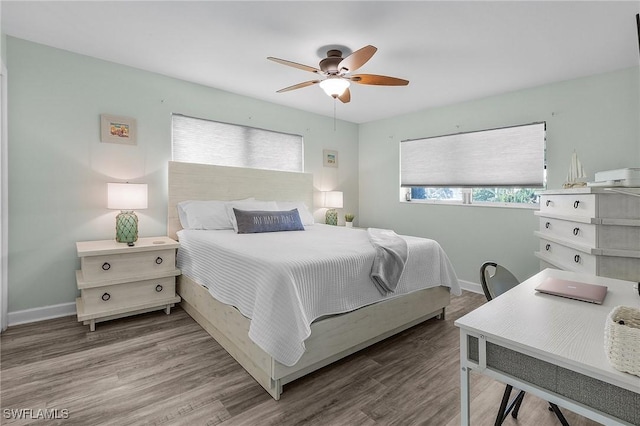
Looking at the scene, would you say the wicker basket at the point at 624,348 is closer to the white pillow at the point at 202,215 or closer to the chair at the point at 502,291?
the chair at the point at 502,291

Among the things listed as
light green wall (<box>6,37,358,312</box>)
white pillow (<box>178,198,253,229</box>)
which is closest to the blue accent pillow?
white pillow (<box>178,198,253,229</box>)

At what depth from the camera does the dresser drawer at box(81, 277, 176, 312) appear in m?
2.63

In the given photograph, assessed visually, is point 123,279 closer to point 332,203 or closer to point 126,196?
point 126,196

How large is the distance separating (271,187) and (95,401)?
9.56 feet

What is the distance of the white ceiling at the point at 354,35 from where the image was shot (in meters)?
2.18

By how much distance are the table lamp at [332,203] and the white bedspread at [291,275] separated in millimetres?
1667

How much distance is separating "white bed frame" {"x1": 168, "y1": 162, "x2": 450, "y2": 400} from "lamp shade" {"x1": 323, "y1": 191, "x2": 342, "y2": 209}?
1.14 m

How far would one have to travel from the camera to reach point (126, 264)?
276cm

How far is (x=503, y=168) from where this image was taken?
12.5ft

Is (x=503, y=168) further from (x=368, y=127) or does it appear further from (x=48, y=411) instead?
(x=48, y=411)

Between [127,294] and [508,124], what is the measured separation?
4.41 meters

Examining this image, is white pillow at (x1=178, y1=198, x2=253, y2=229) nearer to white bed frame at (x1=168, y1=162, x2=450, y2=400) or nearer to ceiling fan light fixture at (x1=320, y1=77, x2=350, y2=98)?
white bed frame at (x1=168, y1=162, x2=450, y2=400)

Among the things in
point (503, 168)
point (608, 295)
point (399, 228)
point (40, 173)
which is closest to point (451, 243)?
point (399, 228)

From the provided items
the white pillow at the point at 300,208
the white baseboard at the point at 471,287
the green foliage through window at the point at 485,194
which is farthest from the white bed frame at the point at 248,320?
the green foliage through window at the point at 485,194
